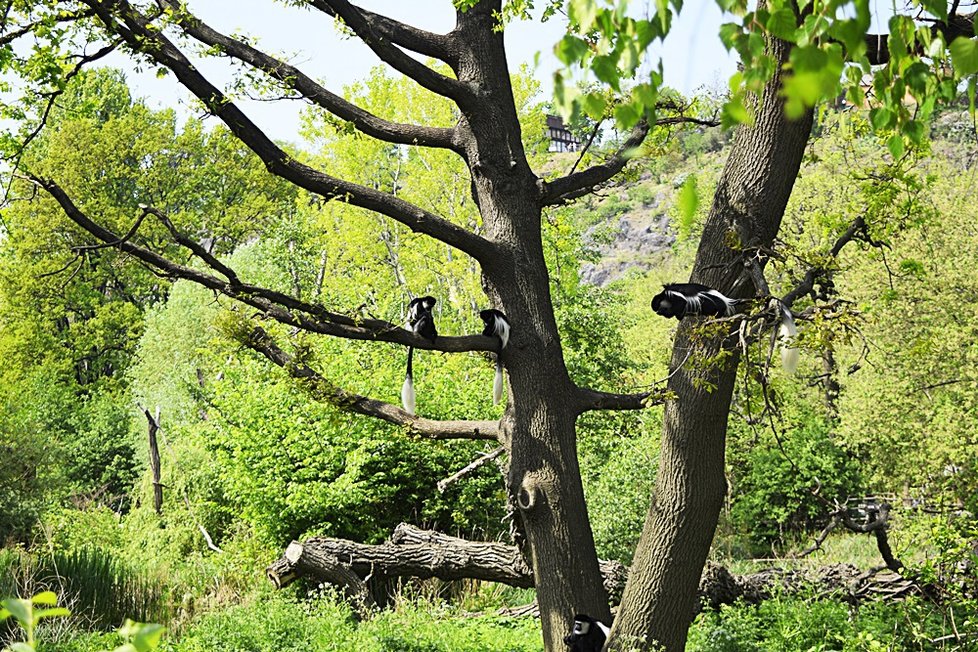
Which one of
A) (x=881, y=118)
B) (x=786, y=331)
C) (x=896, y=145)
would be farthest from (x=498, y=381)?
(x=881, y=118)

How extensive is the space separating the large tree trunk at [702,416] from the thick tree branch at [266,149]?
1.54 metres

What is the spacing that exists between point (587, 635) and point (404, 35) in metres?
4.03

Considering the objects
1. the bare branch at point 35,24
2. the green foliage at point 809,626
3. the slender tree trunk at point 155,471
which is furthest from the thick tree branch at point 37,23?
the slender tree trunk at point 155,471

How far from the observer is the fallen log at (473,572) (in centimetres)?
861

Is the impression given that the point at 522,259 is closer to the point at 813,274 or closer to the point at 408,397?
the point at 408,397

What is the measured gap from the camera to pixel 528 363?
604 centimetres

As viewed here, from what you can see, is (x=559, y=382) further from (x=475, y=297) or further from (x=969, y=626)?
(x=475, y=297)

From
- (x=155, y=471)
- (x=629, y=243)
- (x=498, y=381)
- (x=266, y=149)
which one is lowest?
(x=155, y=471)

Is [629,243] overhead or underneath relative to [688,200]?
overhead

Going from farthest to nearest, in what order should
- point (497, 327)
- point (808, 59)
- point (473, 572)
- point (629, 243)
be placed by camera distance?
point (629, 243) → point (473, 572) → point (497, 327) → point (808, 59)

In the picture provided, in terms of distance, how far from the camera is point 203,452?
58.2 feet

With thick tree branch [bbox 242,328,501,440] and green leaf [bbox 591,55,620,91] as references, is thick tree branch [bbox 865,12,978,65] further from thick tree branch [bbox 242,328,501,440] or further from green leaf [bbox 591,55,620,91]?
green leaf [bbox 591,55,620,91]

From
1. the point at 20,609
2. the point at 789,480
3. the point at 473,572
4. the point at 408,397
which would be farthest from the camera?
the point at 789,480

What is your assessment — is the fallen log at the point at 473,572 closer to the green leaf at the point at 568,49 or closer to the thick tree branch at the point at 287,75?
the thick tree branch at the point at 287,75
